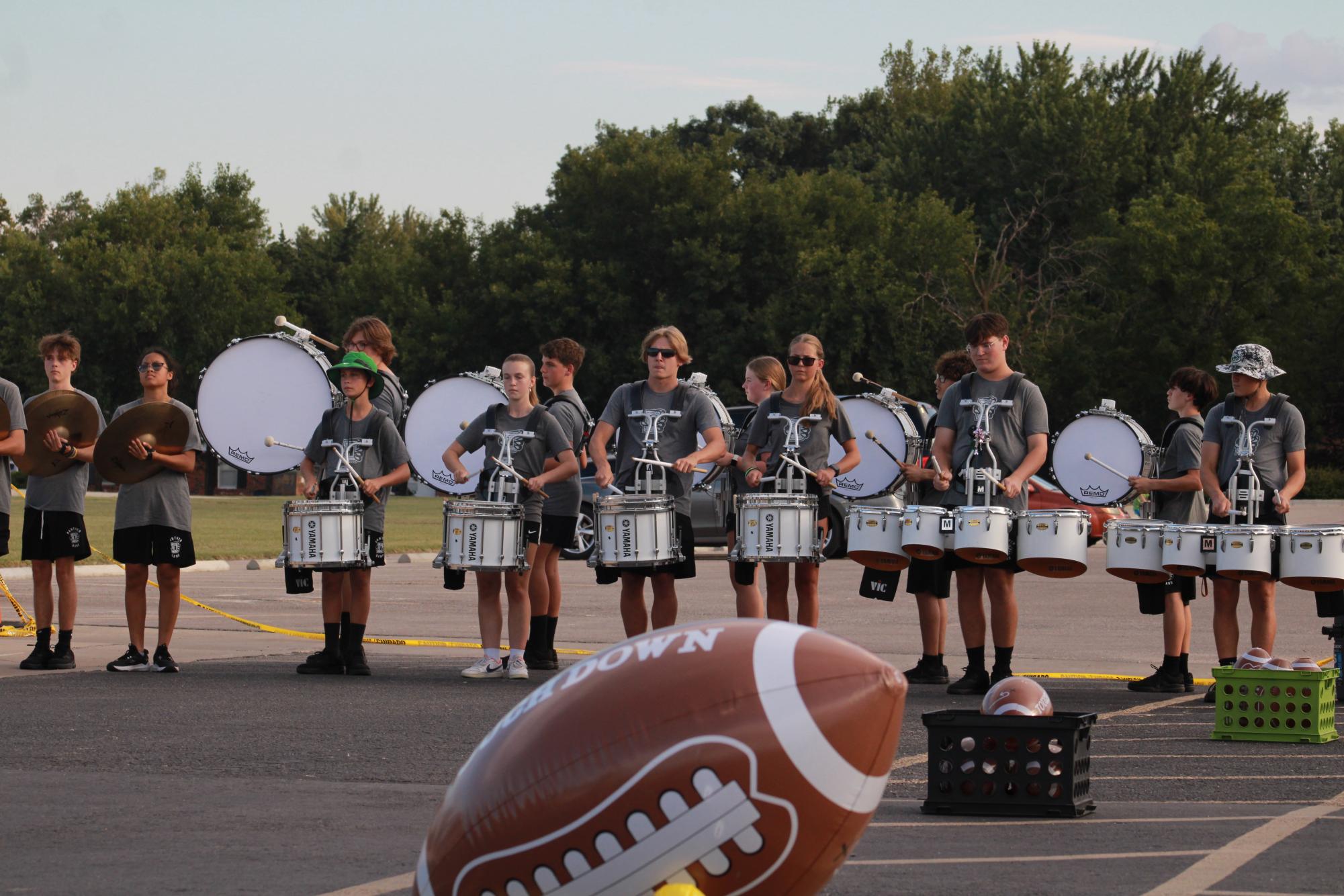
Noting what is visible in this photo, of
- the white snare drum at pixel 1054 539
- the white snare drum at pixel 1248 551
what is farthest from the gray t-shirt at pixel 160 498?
the white snare drum at pixel 1248 551

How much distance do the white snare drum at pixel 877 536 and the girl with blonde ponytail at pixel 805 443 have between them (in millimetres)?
284

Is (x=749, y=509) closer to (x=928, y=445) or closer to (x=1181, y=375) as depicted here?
(x=928, y=445)

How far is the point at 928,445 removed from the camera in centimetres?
1242

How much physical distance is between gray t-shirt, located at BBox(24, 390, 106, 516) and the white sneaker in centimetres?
288

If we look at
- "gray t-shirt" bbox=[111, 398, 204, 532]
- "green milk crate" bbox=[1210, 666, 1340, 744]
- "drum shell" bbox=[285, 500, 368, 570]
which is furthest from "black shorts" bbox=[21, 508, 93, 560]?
"green milk crate" bbox=[1210, 666, 1340, 744]

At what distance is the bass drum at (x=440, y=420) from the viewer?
1511 centimetres

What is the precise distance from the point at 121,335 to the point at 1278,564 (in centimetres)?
6310

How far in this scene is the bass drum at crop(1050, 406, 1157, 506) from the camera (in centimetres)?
1522

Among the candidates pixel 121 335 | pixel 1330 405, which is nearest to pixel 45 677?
pixel 1330 405

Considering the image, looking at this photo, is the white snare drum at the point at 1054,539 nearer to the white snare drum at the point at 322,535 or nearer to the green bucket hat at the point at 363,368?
the white snare drum at the point at 322,535

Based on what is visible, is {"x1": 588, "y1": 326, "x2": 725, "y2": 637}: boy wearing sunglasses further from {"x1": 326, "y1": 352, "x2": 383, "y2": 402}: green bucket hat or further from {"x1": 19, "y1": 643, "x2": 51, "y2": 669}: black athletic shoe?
{"x1": 19, "y1": 643, "x2": 51, "y2": 669}: black athletic shoe

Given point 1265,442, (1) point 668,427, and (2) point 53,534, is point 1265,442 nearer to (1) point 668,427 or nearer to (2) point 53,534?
(1) point 668,427

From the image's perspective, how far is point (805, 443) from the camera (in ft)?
38.6

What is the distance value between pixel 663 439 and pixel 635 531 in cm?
71
